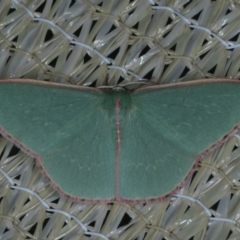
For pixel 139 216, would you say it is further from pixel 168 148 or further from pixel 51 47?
pixel 51 47

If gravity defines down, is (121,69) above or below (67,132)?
above

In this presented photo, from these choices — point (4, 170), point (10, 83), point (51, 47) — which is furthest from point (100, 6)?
point (4, 170)
